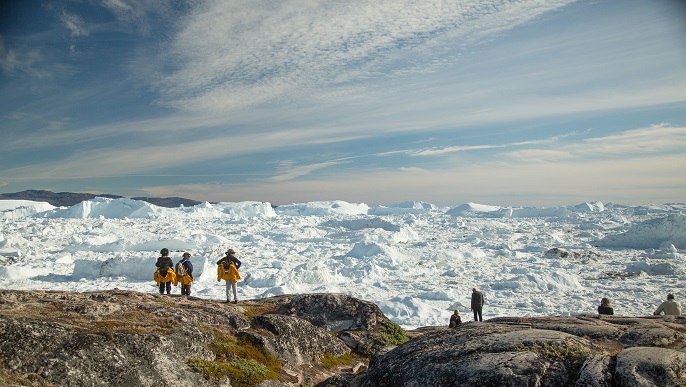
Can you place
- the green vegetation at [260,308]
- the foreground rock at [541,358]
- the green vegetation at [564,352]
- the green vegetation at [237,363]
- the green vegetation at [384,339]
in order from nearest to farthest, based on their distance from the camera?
the foreground rock at [541,358], the green vegetation at [564,352], the green vegetation at [237,363], the green vegetation at [384,339], the green vegetation at [260,308]

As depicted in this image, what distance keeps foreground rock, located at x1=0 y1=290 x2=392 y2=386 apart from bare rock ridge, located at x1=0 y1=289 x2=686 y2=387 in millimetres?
16

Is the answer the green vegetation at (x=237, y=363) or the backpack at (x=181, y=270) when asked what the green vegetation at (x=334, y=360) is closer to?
the green vegetation at (x=237, y=363)

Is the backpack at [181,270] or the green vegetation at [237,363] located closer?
the green vegetation at [237,363]

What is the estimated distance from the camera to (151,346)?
5.70 meters

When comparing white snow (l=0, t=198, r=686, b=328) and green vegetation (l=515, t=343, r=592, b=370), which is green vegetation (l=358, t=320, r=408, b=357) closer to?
green vegetation (l=515, t=343, r=592, b=370)

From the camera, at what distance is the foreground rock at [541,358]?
149 inches

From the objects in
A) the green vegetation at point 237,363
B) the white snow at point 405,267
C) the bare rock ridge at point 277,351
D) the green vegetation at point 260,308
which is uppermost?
the bare rock ridge at point 277,351

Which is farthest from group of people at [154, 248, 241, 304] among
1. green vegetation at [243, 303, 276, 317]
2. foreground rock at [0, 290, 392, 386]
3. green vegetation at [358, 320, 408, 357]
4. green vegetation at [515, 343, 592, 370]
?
green vegetation at [515, 343, 592, 370]

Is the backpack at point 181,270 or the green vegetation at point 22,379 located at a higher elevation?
the backpack at point 181,270

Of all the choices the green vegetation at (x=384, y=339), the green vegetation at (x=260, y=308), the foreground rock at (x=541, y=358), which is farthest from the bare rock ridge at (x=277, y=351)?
the green vegetation at (x=260, y=308)

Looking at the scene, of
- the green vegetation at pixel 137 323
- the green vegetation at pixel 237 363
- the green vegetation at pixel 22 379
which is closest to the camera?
the green vegetation at pixel 22 379

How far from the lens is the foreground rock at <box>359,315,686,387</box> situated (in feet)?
12.4

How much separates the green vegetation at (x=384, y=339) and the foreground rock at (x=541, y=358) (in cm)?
382

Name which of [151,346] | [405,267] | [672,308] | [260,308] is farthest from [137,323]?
[405,267]
